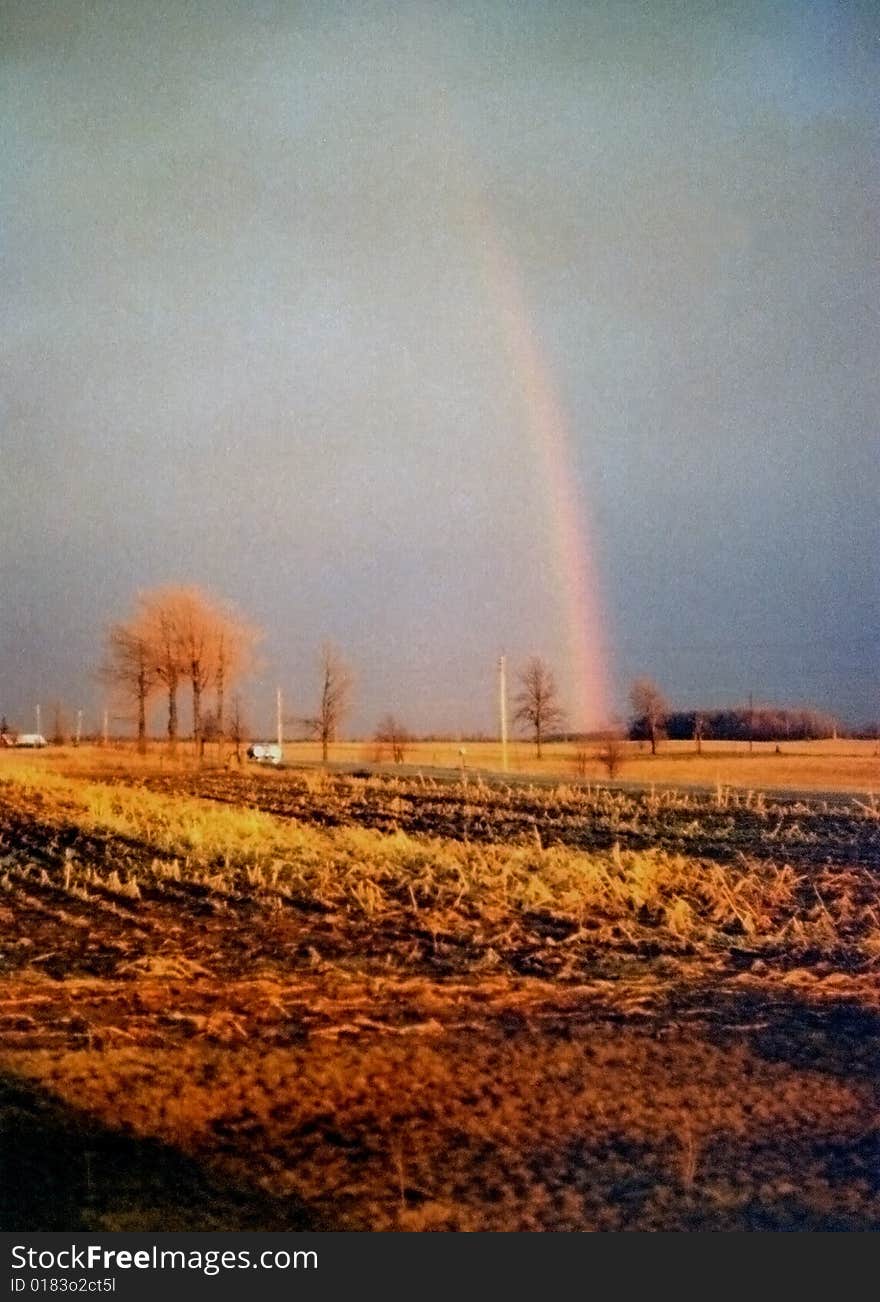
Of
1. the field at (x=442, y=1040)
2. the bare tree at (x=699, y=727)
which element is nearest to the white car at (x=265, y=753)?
the bare tree at (x=699, y=727)

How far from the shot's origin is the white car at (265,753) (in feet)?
187

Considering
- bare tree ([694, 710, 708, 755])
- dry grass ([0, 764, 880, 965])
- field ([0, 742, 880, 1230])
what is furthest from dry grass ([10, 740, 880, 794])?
field ([0, 742, 880, 1230])

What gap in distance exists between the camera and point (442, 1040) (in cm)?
789

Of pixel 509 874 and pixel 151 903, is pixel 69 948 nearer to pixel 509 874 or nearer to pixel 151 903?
pixel 151 903

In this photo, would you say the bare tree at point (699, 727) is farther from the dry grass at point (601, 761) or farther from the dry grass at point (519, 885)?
the dry grass at point (519, 885)

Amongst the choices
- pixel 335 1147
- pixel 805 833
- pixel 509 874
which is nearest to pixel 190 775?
pixel 805 833

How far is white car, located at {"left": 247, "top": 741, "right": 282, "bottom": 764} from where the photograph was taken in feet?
187

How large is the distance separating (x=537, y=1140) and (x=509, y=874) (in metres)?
8.36

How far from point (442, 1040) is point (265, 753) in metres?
52.4

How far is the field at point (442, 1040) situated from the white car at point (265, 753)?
39.5m

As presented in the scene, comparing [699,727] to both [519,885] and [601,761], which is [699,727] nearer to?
[601,761]

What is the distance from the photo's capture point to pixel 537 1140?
20.3ft

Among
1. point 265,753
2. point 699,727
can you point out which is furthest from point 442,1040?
point 699,727

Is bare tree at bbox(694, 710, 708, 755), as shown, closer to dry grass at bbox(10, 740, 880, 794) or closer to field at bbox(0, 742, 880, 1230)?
dry grass at bbox(10, 740, 880, 794)
